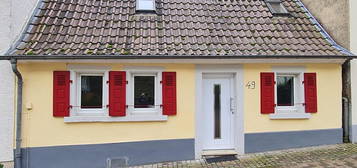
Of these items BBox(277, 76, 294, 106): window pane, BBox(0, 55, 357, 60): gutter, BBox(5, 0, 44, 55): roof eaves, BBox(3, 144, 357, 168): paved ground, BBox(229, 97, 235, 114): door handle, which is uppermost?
BBox(5, 0, 44, 55): roof eaves

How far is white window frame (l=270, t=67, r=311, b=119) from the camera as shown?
717 cm

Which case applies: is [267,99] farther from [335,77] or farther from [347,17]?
[347,17]

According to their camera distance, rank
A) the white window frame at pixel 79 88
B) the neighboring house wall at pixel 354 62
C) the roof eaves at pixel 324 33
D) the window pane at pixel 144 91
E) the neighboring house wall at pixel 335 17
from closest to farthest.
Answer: the white window frame at pixel 79 88 → the window pane at pixel 144 91 → the roof eaves at pixel 324 33 → the neighboring house wall at pixel 354 62 → the neighboring house wall at pixel 335 17

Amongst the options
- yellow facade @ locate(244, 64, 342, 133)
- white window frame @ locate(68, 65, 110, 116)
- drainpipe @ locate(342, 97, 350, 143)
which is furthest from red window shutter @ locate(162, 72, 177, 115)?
drainpipe @ locate(342, 97, 350, 143)

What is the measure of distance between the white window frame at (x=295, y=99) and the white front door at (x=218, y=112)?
4.07 ft

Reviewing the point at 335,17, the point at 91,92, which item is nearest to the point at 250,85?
the point at 335,17

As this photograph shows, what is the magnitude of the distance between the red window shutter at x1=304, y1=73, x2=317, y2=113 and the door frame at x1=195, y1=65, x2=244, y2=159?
1.89 metres

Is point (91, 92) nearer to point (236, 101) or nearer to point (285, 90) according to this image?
point (236, 101)

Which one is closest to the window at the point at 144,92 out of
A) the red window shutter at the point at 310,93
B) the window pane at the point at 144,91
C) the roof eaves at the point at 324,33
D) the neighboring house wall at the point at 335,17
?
the window pane at the point at 144,91

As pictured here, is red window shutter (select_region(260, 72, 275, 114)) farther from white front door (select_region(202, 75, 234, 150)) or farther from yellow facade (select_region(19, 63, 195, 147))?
yellow facade (select_region(19, 63, 195, 147))

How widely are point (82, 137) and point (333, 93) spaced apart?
7074 mm

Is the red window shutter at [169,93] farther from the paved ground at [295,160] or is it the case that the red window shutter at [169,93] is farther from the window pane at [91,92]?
the window pane at [91,92]

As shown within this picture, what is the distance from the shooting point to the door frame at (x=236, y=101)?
6863 mm

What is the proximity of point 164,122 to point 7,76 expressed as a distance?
3.98 metres
